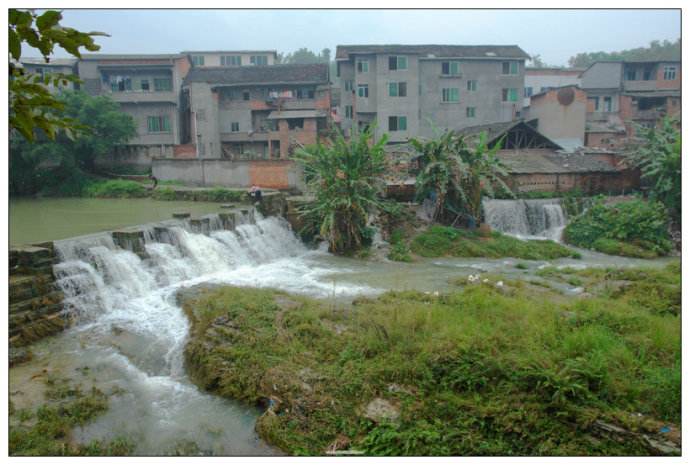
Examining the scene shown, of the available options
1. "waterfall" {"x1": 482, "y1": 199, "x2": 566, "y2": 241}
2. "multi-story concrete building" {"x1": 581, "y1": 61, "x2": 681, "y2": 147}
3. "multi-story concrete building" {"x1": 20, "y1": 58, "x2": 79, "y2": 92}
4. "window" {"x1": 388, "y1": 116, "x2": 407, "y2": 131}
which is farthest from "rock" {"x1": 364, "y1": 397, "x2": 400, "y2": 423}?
"multi-story concrete building" {"x1": 581, "y1": 61, "x2": 681, "y2": 147}

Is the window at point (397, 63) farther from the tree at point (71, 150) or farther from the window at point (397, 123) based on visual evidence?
the tree at point (71, 150)

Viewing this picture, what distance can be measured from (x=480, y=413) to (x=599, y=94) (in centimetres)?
2958

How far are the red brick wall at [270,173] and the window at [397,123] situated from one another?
31.3ft

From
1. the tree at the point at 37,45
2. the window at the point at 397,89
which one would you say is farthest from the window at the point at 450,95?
the tree at the point at 37,45

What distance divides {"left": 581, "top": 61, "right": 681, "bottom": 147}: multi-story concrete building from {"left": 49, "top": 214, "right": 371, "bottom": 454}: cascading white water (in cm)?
2231

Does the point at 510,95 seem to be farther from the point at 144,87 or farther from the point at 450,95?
the point at 144,87

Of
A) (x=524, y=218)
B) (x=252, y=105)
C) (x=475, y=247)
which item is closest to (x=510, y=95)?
(x=252, y=105)

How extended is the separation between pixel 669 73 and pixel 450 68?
41.6 feet

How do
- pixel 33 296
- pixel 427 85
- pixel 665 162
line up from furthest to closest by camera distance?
pixel 427 85, pixel 665 162, pixel 33 296

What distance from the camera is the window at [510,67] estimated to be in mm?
28703

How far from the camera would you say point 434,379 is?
5.89m

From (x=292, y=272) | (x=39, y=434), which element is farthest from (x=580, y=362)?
(x=292, y=272)

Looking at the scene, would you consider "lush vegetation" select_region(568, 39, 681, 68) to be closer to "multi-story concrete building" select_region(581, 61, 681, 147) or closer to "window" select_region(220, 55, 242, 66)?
"multi-story concrete building" select_region(581, 61, 681, 147)

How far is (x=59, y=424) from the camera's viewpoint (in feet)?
17.9
